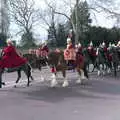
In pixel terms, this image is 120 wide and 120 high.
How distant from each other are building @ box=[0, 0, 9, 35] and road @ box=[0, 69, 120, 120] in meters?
44.9

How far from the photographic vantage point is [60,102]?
15.0 meters

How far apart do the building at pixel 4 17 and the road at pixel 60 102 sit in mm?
44916

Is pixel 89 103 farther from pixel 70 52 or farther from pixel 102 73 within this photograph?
pixel 102 73

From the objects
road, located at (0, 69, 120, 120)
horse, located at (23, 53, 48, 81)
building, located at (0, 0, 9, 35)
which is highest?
building, located at (0, 0, 9, 35)

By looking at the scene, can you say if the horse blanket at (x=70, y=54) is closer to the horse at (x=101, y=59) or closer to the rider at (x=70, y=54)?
the rider at (x=70, y=54)

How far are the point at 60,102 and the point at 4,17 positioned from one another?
5350cm

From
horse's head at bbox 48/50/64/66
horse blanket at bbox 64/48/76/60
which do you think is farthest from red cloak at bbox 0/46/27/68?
horse blanket at bbox 64/48/76/60

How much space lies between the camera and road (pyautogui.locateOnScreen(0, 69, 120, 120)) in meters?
12.3

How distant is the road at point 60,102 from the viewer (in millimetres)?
12312

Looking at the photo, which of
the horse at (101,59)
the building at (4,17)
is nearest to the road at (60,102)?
the horse at (101,59)

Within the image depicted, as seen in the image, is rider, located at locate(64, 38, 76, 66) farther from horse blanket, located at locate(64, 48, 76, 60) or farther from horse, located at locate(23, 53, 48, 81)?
horse, located at locate(23, 53, 48, 81)

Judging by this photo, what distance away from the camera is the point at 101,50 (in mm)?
26984

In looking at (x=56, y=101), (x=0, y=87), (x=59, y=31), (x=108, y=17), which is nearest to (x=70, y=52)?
(x=0, y=87)

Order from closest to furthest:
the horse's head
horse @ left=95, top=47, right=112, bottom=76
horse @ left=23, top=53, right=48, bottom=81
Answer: the horse's head < horse @ left=23, top=53, right=48, bottom=81 < horse @ left=95, top=47, right=112, bottom=76
